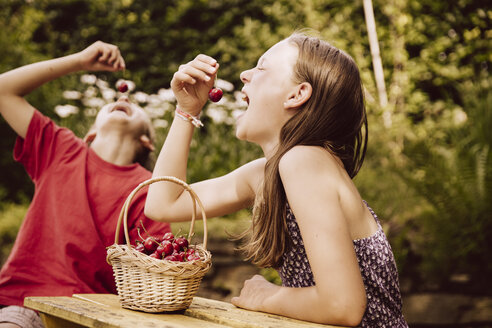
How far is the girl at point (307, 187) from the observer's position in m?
1.69

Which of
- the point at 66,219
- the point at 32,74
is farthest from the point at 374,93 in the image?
the point at 66,219

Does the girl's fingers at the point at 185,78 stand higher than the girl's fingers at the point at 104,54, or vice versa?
the girl's fingers at the point at 185,78

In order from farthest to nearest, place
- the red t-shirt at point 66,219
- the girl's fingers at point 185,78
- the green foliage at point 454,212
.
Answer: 1. the green foliage at point 454,212
2. the red t-shirt at point 66,219
3. the girl's fingers at point 185,78

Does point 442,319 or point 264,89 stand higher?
point 264,89

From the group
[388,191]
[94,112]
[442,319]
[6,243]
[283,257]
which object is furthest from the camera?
[94,112]

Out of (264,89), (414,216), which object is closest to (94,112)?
(414,216)

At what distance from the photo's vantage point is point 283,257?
198 cm

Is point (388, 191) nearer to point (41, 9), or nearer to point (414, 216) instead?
point (414, 216)

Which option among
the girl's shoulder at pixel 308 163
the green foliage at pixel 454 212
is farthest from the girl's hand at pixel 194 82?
the green foliage at pixel 454 212

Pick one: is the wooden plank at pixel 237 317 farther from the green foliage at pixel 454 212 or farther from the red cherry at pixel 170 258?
the green foliage at pixel 454 212

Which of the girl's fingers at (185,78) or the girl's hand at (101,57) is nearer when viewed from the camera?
the girl's fingers at (185,78)

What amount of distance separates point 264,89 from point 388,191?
10.6ft

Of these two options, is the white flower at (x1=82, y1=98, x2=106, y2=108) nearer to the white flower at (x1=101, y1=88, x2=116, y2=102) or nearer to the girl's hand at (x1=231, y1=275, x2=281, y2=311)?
the white flower at (x1=101, y1=88, x2=116, y2=102)

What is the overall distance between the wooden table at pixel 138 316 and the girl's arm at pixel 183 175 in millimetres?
386
